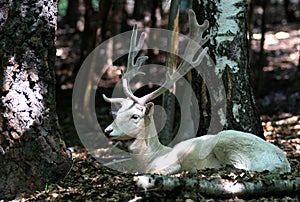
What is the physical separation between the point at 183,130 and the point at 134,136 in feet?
7.37

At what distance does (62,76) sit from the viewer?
52.6ft

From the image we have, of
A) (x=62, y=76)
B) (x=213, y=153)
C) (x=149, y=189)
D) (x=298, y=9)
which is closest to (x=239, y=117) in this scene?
(x=213, y=153)

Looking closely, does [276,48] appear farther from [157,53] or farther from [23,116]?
[23,116]

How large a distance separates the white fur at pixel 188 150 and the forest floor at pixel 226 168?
0.26 m

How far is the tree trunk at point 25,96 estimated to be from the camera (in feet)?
16.6

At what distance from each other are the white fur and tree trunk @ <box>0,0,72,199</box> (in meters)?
0.80

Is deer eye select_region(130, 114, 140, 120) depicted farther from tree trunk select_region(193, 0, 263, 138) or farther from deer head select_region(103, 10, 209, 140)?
tree trunk select_region(193, 0, 263, 138)

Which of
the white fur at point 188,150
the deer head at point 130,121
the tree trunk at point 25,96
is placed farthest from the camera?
the deer head at point 130,121

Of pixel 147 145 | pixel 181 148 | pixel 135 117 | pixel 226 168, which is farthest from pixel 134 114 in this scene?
pixel 226 168

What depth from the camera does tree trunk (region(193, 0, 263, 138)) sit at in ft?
21.5

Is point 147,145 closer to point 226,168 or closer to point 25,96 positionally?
point 226,168

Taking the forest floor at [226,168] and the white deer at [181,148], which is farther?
the white deer at [181,148]

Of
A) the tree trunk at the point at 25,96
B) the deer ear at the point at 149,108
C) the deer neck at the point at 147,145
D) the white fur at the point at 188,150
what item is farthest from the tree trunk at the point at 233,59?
the tree trunk at the point at 25,96

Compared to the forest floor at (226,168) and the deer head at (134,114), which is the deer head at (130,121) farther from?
the forest floor at (226,168)
